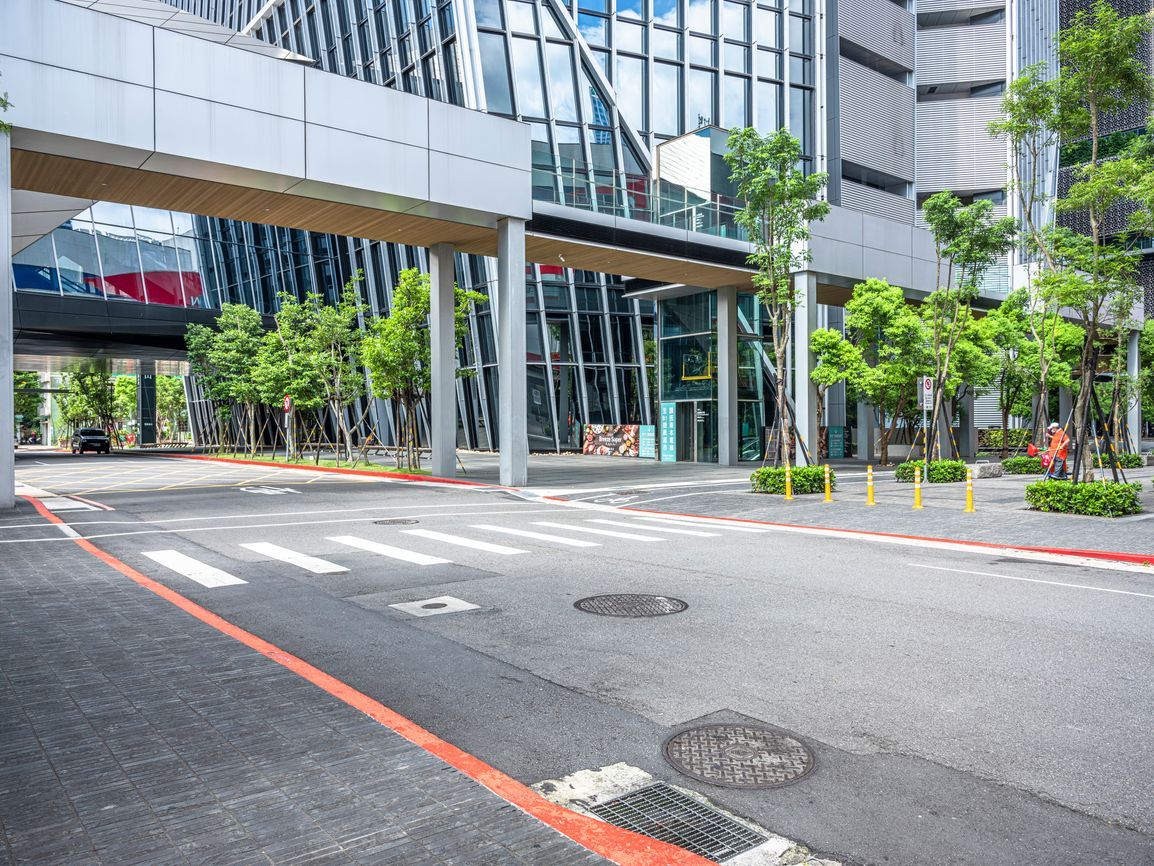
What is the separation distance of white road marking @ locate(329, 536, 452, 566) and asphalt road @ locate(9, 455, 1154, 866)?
0.36 feet

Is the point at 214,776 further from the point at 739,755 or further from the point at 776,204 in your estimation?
the point at 776,204

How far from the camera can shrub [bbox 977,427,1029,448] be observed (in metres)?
40.9

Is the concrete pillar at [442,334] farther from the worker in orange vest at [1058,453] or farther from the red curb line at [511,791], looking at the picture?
the red curb line at [511,791]

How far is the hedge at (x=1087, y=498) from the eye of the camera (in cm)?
1552

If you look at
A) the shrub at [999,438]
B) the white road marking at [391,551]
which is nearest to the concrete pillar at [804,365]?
the white road marking at [391,551]

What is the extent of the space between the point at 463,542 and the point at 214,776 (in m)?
8.66

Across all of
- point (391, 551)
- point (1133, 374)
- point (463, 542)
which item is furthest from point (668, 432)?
point (391, 551)

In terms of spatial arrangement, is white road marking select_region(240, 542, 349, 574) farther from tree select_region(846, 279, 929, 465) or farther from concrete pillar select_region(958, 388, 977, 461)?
concrete pillar select_region(958, 388, 977, 461)

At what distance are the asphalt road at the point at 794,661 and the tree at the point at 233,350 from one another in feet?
98.9

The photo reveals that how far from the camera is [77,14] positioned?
54.0 ft

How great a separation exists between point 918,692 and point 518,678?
9.07 feet

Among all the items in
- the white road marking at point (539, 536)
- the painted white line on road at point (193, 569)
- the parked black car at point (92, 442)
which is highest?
the parked black car at point (92, 442)

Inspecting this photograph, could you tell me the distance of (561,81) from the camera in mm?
40250

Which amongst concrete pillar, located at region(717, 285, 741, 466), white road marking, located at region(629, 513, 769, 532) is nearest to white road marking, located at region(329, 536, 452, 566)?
white road marking, located at region(629, 513, 769, 532)
